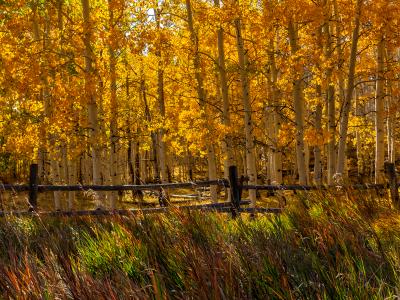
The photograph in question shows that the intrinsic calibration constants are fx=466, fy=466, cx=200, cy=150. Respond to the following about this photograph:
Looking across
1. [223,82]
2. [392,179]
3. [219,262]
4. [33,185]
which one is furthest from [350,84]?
[219,262]

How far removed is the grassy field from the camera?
2.54 meters

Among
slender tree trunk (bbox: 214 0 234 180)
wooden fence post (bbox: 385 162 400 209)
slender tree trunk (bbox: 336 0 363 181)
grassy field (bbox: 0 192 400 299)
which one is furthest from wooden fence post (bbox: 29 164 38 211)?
slender tree trunk (bbox: 336 0 363 181)

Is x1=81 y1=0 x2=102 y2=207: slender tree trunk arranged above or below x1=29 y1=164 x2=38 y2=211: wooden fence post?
above

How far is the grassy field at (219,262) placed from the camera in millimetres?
2543

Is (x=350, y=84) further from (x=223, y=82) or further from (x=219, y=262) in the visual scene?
(x=219, y=262)

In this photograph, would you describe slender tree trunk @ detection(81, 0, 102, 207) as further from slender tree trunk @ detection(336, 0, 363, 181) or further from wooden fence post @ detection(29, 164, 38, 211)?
slender tree trunk @ detection(336, 0, 363, 181)

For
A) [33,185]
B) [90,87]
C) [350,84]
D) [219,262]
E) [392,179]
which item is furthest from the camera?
[350,84]

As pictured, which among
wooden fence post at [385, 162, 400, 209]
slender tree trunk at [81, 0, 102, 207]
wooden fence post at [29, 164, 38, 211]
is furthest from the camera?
slender tree trunk at [81, 0, 102, 207]

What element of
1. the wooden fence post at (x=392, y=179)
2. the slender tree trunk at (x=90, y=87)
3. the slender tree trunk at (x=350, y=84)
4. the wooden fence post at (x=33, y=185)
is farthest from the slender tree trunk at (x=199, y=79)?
the wooden fence post at (x=392, y=179)

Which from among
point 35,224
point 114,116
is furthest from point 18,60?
point 35,224

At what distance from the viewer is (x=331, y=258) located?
3.36 m

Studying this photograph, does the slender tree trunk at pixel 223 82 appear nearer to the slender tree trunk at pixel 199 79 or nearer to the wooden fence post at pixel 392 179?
the slender tree trunk at pixel 199 79

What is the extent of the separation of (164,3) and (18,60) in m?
7.75

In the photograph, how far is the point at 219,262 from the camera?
2676 millimetres
